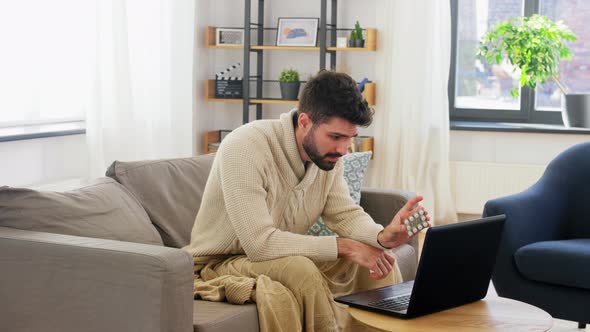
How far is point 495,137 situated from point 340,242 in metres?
3.31

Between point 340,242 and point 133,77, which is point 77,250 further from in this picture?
point 133,77

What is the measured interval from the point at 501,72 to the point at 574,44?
1.67 feet

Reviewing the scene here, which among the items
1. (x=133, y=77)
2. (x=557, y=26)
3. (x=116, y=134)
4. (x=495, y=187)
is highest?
(x=557, y=26)

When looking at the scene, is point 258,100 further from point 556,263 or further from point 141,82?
point 556,263

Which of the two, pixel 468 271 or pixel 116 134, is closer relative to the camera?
pixel 468 271

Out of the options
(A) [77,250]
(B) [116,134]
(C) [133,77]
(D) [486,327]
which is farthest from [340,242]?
(C) [133,77]

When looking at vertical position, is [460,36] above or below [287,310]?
above

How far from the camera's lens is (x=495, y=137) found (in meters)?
5.73

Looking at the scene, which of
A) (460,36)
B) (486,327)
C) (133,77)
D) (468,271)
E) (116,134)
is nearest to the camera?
(486,327)

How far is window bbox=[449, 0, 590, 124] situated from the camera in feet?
19.2

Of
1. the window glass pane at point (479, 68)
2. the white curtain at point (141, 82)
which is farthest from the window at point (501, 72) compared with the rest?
the white curtain at point (141, 82)

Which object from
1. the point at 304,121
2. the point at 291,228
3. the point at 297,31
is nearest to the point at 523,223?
the point at 291,228

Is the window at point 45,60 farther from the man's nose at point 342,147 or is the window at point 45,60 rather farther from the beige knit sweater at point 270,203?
the man's nose at point 342,147

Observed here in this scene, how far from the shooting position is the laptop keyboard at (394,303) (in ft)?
7.51
